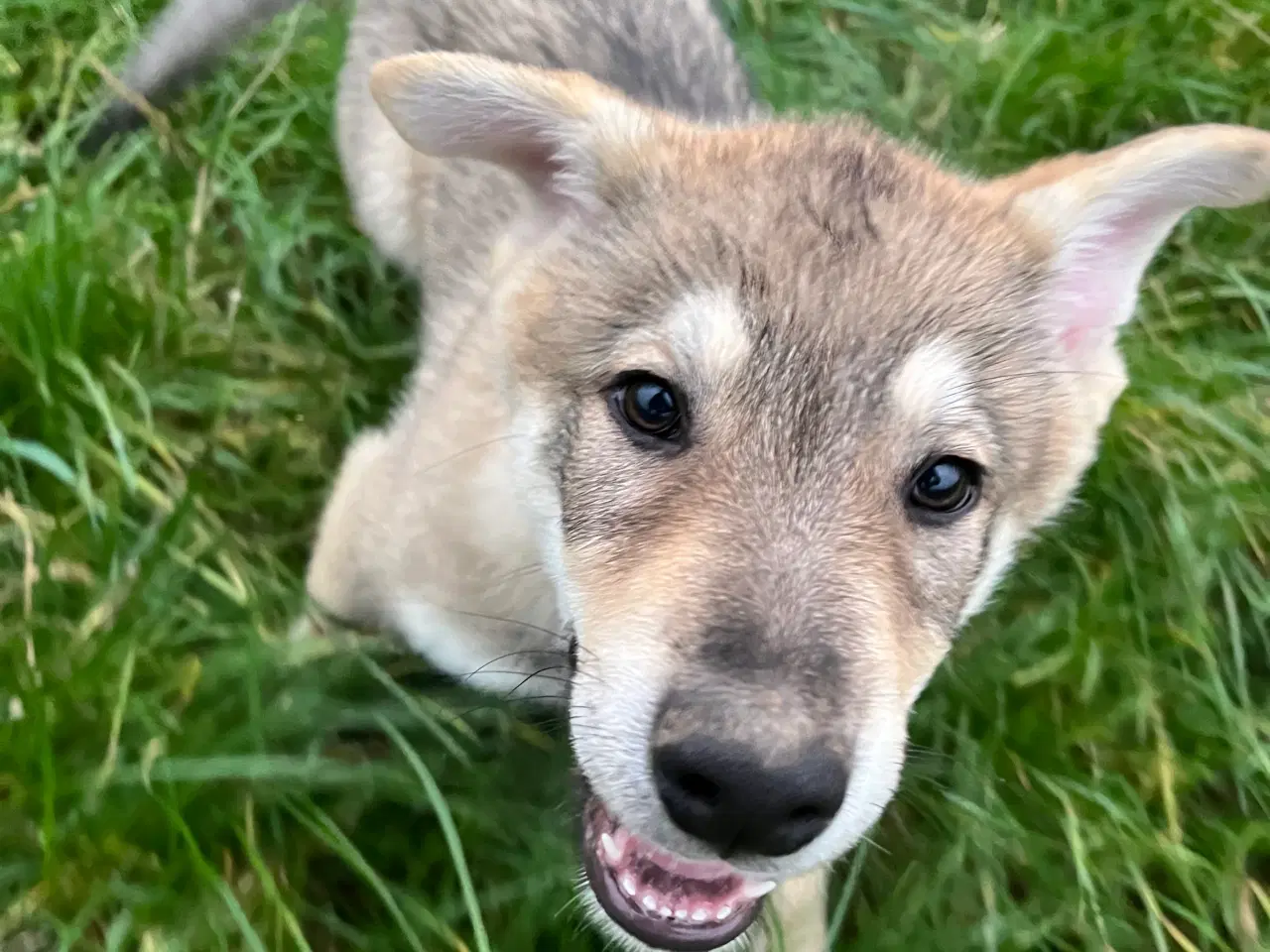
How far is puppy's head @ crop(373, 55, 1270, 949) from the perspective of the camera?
1.72m

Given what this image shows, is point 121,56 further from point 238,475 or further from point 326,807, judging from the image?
point 326,807

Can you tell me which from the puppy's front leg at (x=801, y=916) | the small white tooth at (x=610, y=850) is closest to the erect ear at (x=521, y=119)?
the small white tooth at (x=610, y=850)

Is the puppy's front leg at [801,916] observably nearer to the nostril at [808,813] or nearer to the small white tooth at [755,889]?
the small white tooth at [755,889]

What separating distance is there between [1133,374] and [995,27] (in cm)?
179

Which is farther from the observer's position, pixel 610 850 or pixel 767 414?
pixel 610 850

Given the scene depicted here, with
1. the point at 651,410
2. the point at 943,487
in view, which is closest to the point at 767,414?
the point at 651,410

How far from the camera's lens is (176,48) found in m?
3.45

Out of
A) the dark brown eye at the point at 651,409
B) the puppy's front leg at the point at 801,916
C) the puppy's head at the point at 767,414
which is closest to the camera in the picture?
the puppy's head at the point at 767,414

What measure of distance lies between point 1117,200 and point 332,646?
191 cm

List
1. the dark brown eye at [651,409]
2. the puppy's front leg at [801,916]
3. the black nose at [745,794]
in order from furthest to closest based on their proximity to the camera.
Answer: the puppy's front leg at [801,916] < the dark brown eye at [651,409] < the black nose at [745,794]

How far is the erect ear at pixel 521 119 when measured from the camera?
2010 mm

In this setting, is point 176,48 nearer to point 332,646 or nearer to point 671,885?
point 332,646

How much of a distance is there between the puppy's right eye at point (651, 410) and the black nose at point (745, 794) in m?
0.58

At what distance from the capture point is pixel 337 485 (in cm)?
293
